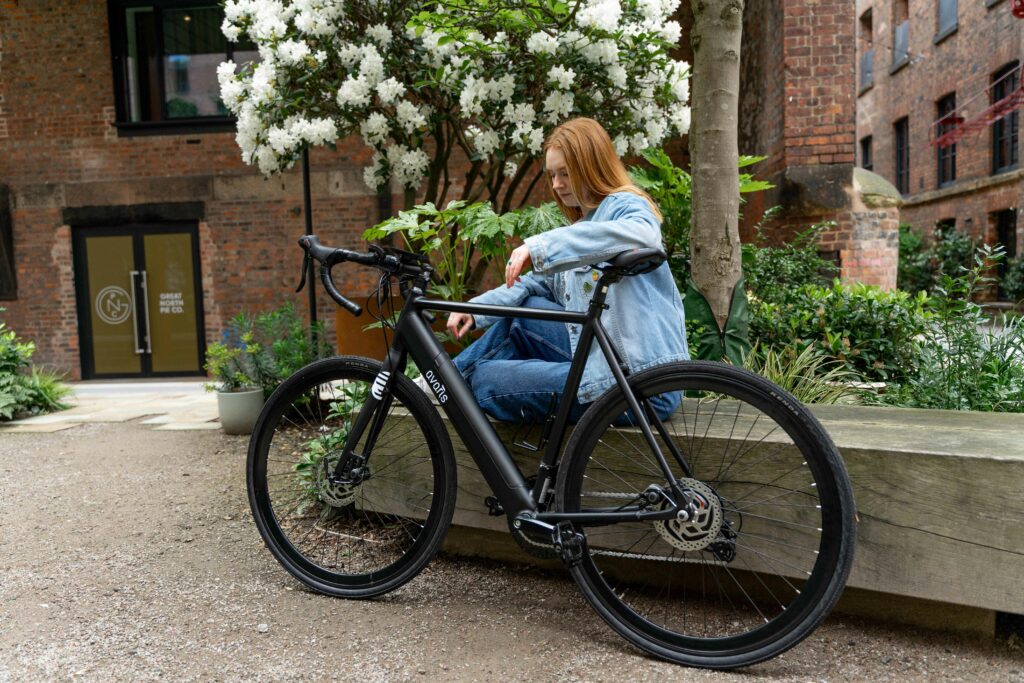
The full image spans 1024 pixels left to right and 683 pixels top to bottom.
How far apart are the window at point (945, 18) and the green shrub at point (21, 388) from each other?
70.2ft

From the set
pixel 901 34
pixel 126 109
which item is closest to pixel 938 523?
pixel 126 109

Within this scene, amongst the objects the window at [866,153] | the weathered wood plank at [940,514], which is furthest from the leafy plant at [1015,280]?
the weathered wood plank at [940,514]

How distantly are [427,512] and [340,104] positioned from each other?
10.9 ft

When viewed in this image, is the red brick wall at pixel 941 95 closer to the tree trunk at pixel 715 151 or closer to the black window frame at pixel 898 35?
the black window frame at pixel 898 35

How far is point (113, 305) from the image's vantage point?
10.2 m

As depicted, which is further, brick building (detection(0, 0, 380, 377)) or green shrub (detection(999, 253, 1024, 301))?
green shrub (detection(999, 253, 1024, 301))

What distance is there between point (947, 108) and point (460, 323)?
72.3ft

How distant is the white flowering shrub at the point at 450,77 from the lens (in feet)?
15.3

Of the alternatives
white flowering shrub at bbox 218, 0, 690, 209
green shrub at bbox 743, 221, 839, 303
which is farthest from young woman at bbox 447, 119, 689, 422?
green shrub at bbox 743, 221, 839, 303

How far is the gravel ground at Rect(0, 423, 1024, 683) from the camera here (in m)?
2.13

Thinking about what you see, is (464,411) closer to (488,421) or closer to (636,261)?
(488,421)

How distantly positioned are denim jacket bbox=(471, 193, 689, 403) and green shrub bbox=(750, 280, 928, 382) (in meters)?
2.42

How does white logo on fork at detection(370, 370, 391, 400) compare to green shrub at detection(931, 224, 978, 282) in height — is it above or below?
below

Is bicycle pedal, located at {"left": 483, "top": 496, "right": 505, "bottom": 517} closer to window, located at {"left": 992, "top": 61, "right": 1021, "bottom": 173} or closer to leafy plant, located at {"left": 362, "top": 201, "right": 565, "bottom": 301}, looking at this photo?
leafy plant, located at {"left": 362, "top": 201, "right": 565, "bottom": 301}
